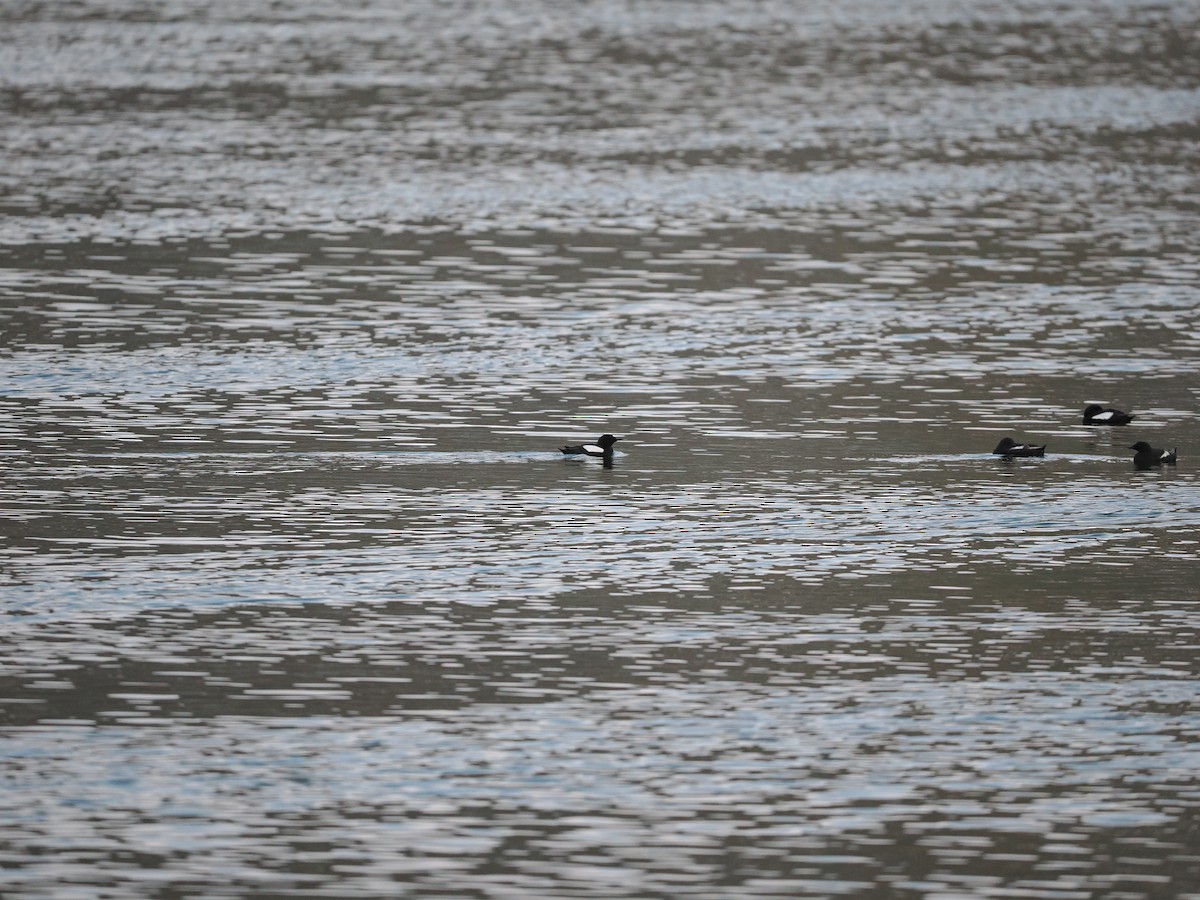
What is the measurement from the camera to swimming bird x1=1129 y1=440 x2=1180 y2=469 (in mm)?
25656

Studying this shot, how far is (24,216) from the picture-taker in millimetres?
41656

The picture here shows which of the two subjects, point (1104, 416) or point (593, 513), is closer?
point (593, 513)

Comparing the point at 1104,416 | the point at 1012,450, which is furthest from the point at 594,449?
the point at 1104,416

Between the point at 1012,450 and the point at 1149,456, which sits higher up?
the point at 1012,450

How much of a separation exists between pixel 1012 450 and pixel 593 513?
17.0ft

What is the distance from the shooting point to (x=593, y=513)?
2345 cm

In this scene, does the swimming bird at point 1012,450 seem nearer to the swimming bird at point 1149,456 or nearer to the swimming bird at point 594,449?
the swimming bird at point 1149,456

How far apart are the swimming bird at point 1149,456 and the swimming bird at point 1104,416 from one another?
4.68 feet

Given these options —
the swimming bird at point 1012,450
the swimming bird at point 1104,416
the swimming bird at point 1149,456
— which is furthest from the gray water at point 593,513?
the swimming bird at point 1104,416

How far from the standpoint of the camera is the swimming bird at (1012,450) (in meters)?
26.0

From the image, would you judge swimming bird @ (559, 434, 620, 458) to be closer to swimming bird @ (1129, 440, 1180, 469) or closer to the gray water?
the gray water

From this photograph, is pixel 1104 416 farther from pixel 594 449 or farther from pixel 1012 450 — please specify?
pixel 594 449

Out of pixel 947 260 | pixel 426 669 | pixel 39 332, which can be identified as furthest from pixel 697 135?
pixel 426 669

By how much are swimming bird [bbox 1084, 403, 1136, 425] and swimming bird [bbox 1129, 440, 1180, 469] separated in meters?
1.43
